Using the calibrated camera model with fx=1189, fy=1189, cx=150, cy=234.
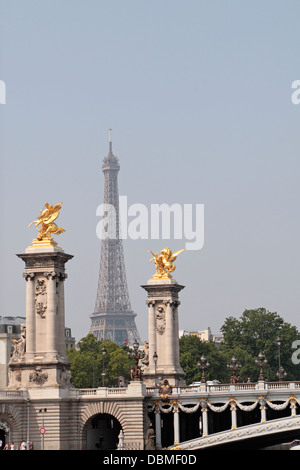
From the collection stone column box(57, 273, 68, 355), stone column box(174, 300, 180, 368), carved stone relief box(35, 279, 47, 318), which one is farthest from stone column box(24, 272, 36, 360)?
stone column box(174, 300, 180, 368)

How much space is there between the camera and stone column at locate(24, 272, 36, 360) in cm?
8688

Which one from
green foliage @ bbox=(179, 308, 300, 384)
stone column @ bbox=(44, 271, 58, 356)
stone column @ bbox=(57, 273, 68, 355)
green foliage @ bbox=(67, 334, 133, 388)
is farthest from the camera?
green foliage @ bbox=(179, 308, 300, 384)

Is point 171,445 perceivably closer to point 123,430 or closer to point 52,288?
point 123,430

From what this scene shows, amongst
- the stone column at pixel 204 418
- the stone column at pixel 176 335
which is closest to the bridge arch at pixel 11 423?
the stone column at pixel 204 418

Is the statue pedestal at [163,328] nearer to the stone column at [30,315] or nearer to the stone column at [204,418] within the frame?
the stone column at [204,418]

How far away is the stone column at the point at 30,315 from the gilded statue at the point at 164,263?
22.9 m

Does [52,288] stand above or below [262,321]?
below

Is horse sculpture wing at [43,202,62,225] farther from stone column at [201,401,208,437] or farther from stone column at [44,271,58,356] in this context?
stone column at [201,401,208,437]

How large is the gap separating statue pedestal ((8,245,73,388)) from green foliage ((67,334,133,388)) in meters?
36.8

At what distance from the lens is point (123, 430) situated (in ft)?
284

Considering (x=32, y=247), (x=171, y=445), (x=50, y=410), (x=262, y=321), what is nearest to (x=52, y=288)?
(x=32, y=247)

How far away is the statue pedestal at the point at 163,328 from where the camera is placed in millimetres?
106875

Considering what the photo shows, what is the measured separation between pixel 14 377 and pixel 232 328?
68.7 metres

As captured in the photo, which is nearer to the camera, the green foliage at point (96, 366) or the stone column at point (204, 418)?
the stone column at point (204, 418)
